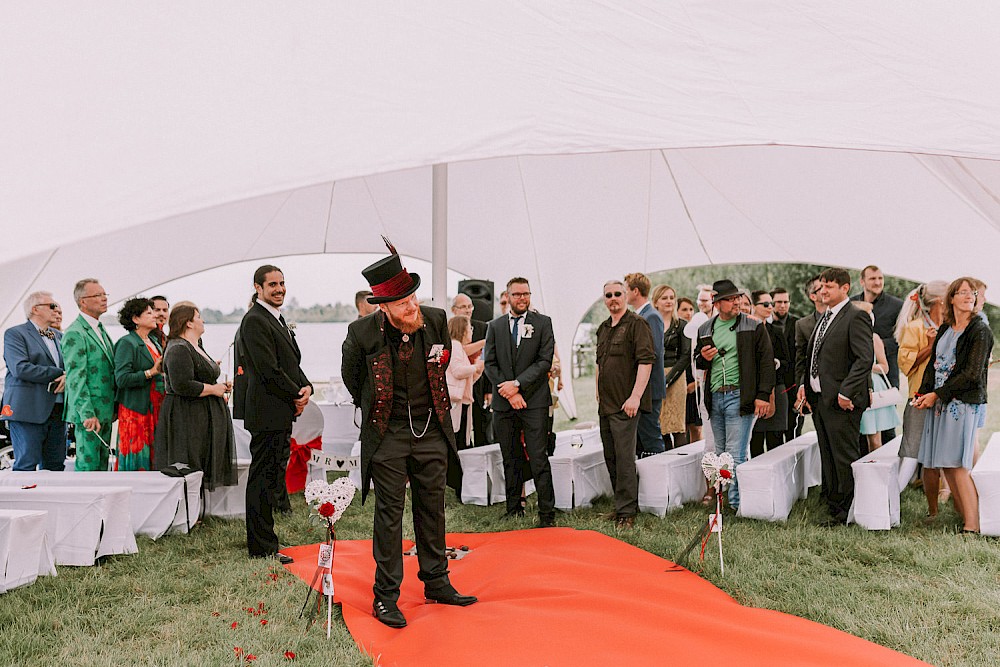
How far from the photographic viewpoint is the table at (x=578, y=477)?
18.7ft

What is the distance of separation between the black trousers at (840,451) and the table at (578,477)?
1.55m

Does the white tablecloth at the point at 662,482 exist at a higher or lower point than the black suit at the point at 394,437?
lower

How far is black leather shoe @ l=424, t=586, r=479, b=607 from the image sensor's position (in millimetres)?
3643

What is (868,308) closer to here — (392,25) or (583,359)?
(392,25)

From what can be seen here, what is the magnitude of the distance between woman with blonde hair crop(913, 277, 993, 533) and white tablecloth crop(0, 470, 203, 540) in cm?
458

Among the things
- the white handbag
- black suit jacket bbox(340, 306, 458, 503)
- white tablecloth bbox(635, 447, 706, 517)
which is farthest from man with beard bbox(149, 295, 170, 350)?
the white handbag

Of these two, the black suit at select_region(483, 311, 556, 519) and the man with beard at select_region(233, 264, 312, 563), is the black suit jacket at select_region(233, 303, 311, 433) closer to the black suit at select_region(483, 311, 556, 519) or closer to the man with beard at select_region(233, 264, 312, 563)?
the man with beard at select_region(233, 264, 312, 563)

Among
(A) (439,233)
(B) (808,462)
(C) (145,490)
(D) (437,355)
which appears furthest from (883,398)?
(C) (145,490)

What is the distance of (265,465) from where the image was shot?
4.44 meters

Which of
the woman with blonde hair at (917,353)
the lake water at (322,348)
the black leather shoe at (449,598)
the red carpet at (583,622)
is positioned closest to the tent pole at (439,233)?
the red carpet at (583,622)

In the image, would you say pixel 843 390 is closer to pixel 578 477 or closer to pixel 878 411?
pixel 878 411

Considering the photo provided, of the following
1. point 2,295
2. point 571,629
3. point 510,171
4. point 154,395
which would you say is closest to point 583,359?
point 510,171

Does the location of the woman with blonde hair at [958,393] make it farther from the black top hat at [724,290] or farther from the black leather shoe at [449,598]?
the black leather shoe at [449,598]

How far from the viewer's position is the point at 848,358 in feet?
16.2
